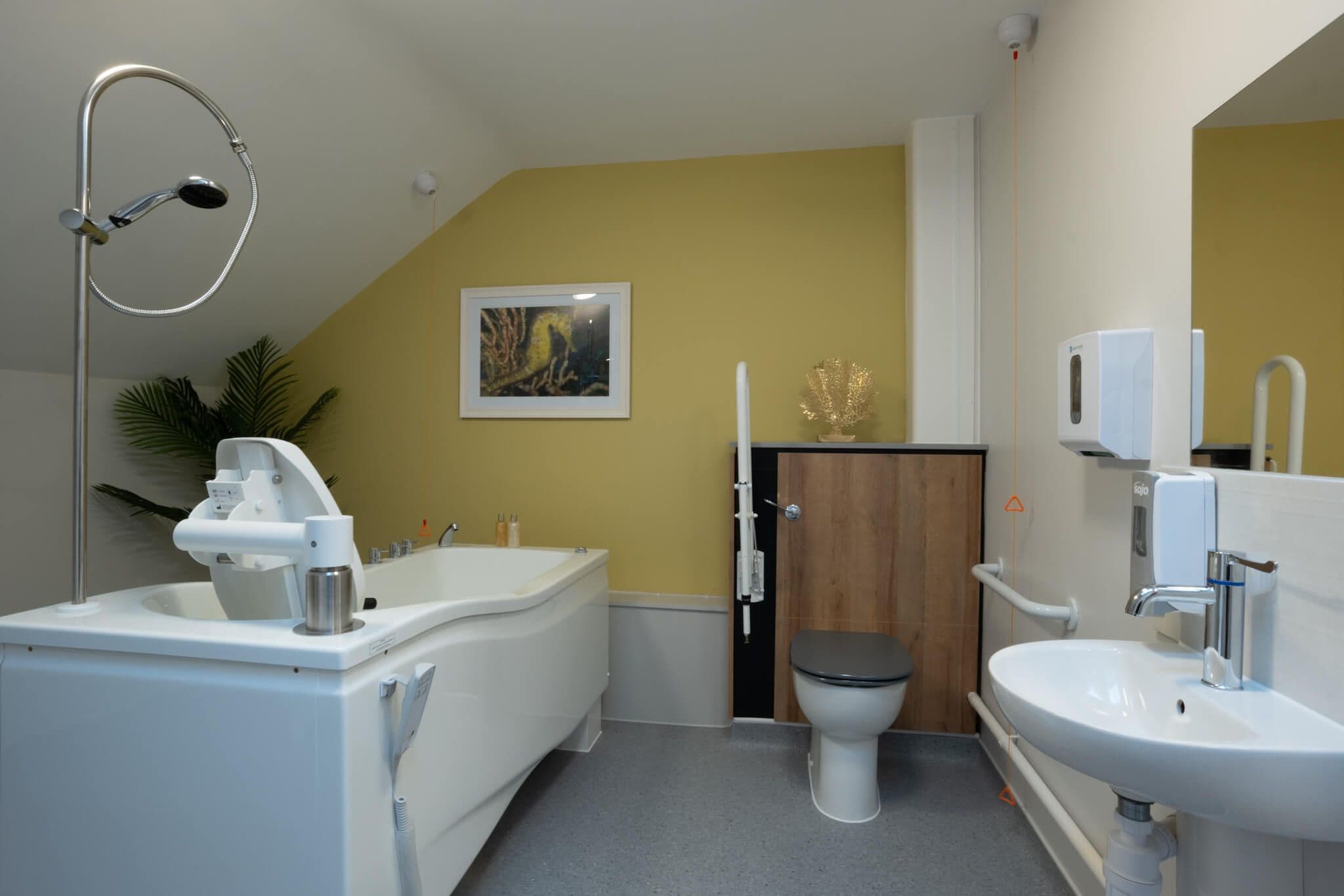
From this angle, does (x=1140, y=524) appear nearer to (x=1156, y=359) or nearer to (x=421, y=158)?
(x=1156, y=359)

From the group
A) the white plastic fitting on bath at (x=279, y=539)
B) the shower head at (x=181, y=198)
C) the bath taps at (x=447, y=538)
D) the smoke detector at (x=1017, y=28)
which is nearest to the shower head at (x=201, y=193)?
the shower head at (x=181, y=198)

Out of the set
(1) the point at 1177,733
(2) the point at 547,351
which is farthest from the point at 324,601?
(2) the point at 547,351

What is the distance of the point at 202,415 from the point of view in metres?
3.04

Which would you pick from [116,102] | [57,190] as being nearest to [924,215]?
[116,102]

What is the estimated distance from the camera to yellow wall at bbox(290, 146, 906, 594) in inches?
120

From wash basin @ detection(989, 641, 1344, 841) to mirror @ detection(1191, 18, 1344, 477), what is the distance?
378mm

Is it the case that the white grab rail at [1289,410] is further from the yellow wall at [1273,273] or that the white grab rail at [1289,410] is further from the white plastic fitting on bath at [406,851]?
the white plastic fitting on bath at [406,851]

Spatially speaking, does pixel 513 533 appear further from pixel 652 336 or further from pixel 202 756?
pixel 202 756

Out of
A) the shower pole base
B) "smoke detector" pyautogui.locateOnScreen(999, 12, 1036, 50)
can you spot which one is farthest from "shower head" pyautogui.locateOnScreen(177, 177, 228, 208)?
"smoke detector" pyautogui.locateOnScreen(999, 12, 1036, 50)

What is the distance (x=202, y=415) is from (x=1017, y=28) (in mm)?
3476

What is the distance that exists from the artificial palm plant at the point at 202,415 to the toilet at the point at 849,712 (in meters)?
2.45

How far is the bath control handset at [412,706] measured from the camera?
1.28 metres

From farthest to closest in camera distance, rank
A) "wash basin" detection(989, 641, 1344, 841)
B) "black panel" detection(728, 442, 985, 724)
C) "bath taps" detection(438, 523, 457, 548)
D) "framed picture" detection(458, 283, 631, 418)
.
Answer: "framed picture" detection(458, 283, 631, 418) < "bath taps" detection(438, 523, 457, 548) < "black panel" detection(728, 442, 985, 724) < "wash basin" detection(989, 641, 1344, 841)

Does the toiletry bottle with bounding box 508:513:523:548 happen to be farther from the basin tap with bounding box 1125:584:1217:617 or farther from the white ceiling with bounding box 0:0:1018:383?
the basin tap with bounding box 1125:584:1217:617
